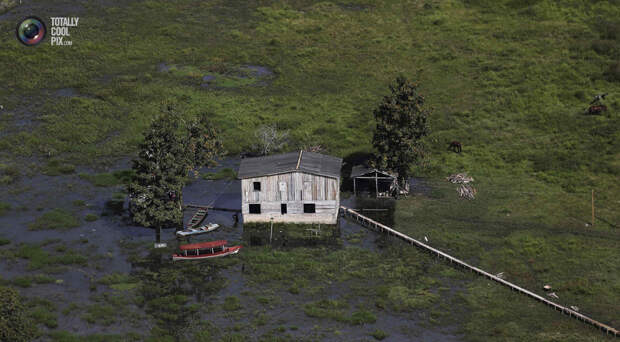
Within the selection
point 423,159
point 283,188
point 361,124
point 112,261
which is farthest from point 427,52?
point 112,261

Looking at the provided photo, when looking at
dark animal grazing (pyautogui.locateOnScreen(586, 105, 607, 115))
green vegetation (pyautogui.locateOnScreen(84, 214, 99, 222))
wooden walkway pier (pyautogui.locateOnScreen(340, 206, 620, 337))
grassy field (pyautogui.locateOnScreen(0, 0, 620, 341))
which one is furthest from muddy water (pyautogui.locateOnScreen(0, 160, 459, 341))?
dark animal grazing (pyautogui.locateOnScreen(586, 105, 607, 115))

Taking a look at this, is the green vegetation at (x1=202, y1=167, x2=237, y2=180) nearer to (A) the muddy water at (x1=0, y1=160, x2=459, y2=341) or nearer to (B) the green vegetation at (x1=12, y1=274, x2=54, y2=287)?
(A) the muddy water at (x1=0, y1=160, x2=459, y2=341)

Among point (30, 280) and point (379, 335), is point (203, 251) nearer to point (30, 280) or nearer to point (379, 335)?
point (30, 280)

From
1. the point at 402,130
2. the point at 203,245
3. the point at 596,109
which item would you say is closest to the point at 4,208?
the point at 203,245

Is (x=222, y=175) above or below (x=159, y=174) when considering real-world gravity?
above

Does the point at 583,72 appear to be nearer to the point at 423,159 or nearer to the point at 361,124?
the point at 361,124

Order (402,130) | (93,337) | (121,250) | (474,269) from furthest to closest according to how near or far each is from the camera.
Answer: (402,130) < (121,250) < (474,269) < (93,337)
